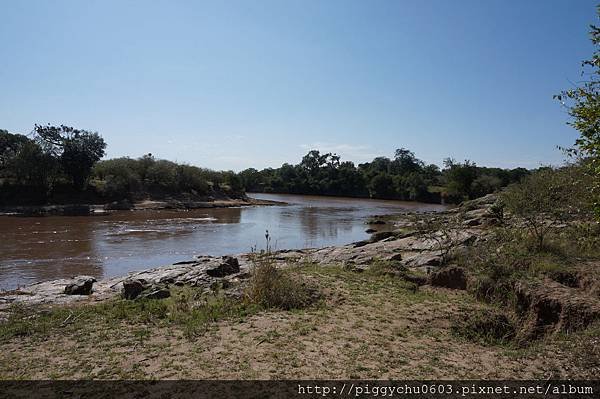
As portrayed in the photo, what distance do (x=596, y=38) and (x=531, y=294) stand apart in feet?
14.0

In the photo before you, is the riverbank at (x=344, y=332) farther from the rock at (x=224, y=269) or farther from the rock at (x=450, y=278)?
the rock at (x=224, y=269)

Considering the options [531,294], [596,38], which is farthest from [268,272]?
[596,38]

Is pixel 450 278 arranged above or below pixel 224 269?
above

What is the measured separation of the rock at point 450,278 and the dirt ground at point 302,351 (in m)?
1.98

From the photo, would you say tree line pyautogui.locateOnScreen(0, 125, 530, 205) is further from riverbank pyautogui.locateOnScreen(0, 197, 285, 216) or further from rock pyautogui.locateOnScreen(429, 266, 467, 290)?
rock pyautogui.locateOnScreen(429, 266, 467, 290)

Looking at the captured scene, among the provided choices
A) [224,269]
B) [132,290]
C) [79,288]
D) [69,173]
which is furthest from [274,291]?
[69,173]

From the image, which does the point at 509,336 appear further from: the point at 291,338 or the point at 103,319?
the point at 103,319

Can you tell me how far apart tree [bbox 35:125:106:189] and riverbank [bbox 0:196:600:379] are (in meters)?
41.7

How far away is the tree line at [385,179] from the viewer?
206ft

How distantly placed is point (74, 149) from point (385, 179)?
57451 millimetres

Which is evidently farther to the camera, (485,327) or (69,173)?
(69,173)

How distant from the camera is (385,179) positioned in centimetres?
8275

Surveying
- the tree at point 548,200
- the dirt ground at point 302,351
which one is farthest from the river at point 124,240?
the tree at point 548,200

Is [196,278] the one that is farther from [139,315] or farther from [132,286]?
[139,315]
